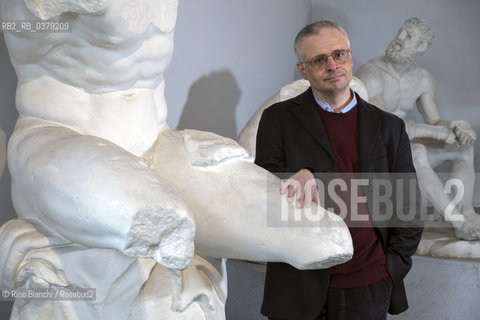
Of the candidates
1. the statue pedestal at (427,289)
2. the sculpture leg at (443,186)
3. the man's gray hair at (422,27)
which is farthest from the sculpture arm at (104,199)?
the man's gray hair at (422,27)

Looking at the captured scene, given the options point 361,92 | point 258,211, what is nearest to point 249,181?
point 258,211

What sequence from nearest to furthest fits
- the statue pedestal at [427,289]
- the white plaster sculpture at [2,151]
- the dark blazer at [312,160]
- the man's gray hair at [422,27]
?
the white plaster sculpture at [2,151]
the dark blazer at [312,160]
the statue pedestal at [427,289]
the man's gray hair at [422,27]

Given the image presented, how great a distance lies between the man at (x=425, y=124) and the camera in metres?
3.37

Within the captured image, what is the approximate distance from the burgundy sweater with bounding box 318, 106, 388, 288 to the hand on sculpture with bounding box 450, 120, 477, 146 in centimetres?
195

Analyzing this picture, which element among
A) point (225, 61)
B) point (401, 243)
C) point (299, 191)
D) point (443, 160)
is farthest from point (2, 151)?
point (443, 160)

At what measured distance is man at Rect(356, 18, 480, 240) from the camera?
3.37 m

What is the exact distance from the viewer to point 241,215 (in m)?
1.29

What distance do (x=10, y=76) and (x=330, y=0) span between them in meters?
3.58

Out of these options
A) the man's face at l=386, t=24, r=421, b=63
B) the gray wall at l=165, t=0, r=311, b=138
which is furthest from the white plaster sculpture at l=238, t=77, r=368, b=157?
the man's face at l=386, t=24, r=421, b=63

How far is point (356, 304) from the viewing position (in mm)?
1621

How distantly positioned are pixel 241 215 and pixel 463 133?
2493 millimetres

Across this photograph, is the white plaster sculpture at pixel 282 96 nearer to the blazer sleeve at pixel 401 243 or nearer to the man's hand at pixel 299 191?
the blazer sleeve at pixel 401 243

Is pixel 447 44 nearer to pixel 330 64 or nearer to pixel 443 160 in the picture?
pixel 443 160

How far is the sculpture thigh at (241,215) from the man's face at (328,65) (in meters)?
0.41
